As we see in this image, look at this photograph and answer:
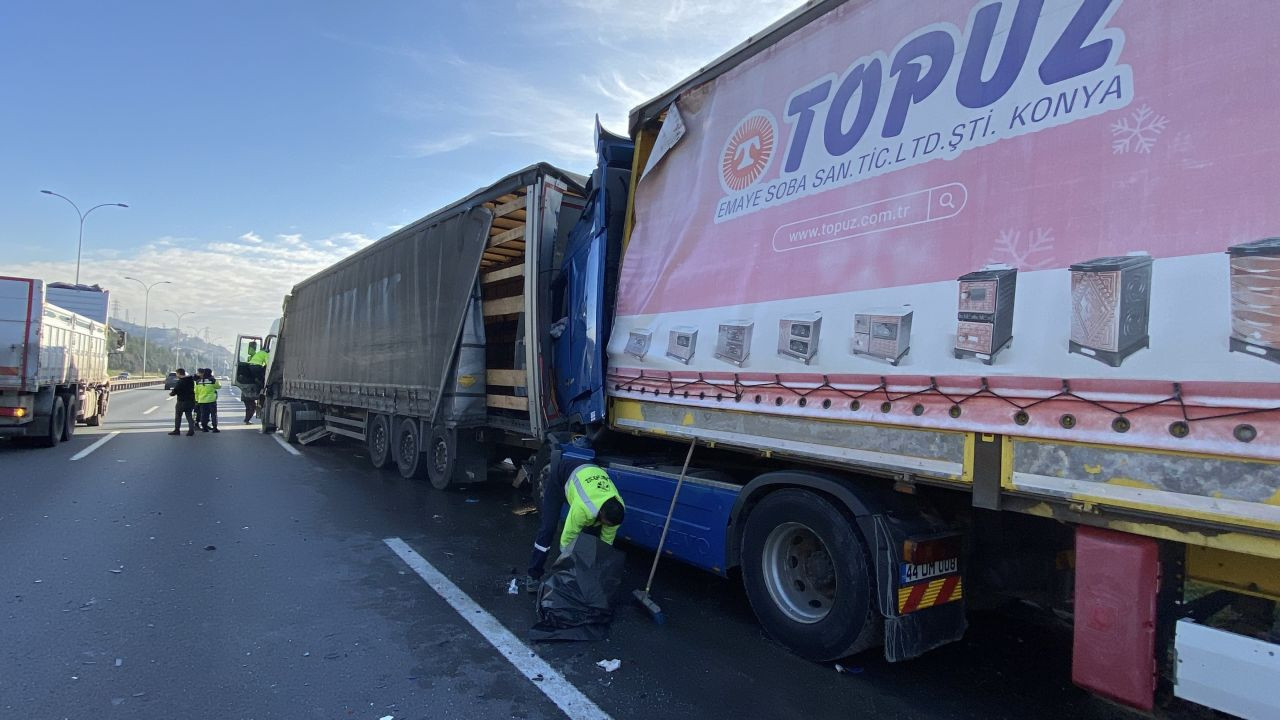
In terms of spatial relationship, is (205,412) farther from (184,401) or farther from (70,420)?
(70,420)

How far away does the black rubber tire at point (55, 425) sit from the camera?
1220cm

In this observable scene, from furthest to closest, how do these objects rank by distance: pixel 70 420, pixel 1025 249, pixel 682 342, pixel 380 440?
pixel 70 420
pixel 380 440
pixel 682 342
pixel 1025 249

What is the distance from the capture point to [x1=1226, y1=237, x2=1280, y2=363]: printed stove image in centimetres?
217

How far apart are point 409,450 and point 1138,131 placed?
354 inches

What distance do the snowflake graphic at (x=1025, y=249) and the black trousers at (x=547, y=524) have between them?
3.25m

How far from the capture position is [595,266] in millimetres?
5793

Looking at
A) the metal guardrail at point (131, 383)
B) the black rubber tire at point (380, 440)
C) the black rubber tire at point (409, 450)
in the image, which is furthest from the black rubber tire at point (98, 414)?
the metal guardrail at point (131, 383)

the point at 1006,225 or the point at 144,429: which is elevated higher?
the point at 1006,225

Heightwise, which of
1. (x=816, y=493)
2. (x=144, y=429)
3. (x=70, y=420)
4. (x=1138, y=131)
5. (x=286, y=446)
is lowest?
(x=144, y=429)

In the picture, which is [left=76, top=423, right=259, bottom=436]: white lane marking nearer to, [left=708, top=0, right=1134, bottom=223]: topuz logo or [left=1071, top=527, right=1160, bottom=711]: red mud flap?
[left=708, top=0, right=1134, bottom=223]: topuz logo

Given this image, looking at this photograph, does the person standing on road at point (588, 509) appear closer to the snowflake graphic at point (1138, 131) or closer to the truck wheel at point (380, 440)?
the snowflake graphic at point (1138, 131)

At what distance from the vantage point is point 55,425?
12492 millimetres

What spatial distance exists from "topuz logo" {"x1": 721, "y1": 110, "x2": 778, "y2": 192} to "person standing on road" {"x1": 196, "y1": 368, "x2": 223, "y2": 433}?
15595 mm

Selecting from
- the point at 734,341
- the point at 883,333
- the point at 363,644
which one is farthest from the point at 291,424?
the point at 883,333
